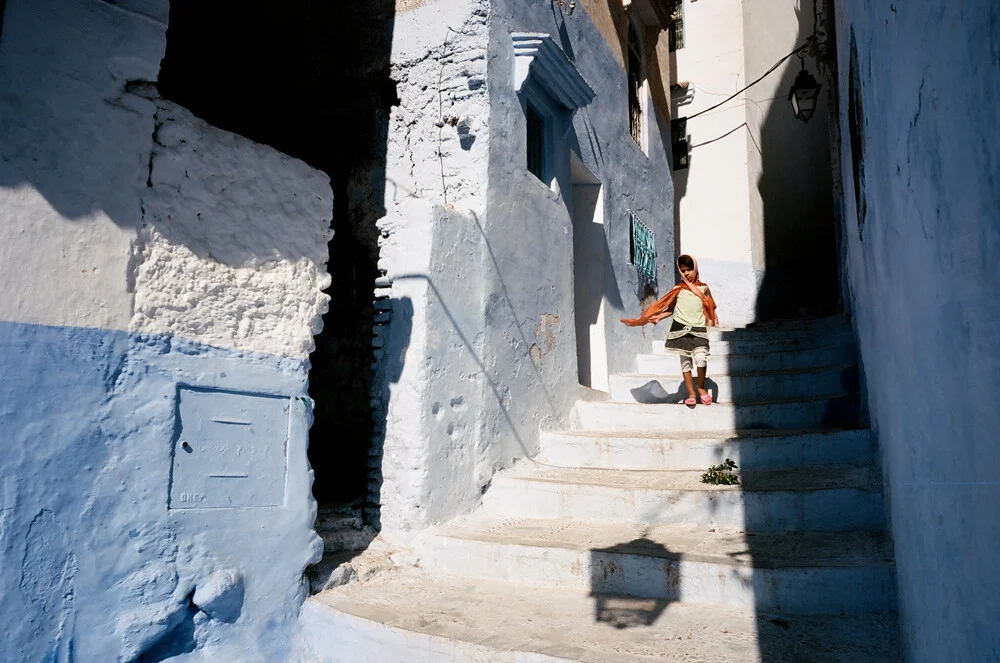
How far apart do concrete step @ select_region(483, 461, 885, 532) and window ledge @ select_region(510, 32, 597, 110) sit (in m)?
3.36

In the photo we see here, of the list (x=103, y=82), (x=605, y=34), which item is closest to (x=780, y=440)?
(x=103, y=82)

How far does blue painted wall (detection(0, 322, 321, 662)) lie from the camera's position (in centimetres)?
313

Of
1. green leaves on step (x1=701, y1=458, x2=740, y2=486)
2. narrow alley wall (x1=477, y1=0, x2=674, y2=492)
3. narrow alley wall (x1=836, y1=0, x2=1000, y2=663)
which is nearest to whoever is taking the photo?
narrow alley wall (x1=836, y1=0, x2=1000, y2=663)

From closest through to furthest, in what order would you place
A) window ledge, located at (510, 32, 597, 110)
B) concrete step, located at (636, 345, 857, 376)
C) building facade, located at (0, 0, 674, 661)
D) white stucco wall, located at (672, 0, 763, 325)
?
building facade, located at (0, 0, 674, 661) → window ledge, located at (510, 32, 597, 110) → concrete step, located at (636, 345, 857, 376) → white stucco wall, located at (672, 0, 763, 325)

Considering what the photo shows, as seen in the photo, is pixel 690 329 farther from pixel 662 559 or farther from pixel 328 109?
pixel 328 109

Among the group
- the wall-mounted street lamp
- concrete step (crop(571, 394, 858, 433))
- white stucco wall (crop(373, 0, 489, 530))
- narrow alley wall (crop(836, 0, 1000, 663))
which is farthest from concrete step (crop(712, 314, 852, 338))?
narrow alley wall (crop(836, 0, 1000, 663))

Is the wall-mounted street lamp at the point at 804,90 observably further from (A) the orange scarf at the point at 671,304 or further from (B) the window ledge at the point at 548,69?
(A) the orange scarf at the point at 671,304

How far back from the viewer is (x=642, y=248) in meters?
9.58

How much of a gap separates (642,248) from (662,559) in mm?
5928

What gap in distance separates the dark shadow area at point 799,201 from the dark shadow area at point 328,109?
28.6ft

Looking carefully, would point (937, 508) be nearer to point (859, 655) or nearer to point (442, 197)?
point (859, 655)

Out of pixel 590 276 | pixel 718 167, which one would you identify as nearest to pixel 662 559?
pixel 590 276

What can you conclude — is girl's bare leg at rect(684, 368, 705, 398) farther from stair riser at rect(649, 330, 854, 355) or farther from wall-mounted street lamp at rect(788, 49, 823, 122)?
wall-mounted street lamp at rect(788, 49, 823, 122)

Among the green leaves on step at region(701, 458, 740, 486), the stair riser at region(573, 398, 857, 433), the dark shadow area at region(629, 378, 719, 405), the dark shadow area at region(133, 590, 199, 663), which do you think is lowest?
the dark shadow area at region(133, 590, 199, 663)
